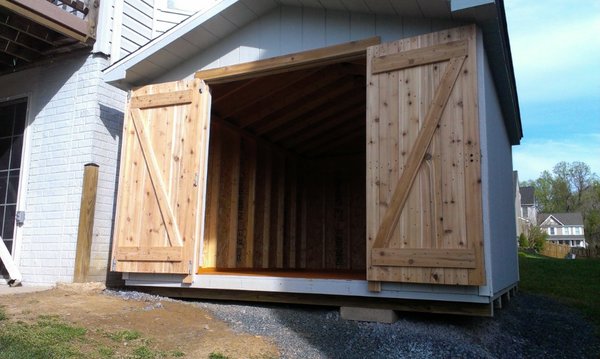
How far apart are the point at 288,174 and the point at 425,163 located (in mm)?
5410

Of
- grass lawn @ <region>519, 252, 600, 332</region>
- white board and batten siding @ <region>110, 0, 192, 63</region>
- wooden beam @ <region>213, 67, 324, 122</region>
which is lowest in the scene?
grass lawn @ <region>519, 252, 600, 332</region>

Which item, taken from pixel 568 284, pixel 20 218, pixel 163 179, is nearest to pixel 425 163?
pixel 163 179

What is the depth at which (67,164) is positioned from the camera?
21.6ft

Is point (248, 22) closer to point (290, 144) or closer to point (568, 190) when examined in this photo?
point (290, 144)

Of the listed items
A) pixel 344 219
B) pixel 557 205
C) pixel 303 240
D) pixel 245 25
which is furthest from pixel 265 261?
pixel 557 205

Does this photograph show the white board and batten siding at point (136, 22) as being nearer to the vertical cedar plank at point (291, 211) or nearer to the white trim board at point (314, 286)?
the white trim board at point (314, 286)

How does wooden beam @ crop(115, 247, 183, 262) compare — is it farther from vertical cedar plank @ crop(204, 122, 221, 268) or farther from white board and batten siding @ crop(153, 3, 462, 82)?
white board and batten siding @ crop(153, 3, 462, 82)

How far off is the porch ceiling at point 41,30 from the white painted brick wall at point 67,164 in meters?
0.27

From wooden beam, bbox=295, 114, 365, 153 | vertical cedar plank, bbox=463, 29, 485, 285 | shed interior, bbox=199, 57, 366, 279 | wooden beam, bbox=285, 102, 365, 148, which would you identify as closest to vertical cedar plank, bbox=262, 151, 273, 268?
shed interior, bbox=199, 57, 366, 279

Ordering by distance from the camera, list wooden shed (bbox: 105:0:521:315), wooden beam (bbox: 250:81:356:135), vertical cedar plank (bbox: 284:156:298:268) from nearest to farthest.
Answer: wooden shed (bbox: 105:0:521:315), wooden beam (bbox: 250:81:356:135), vertical cedar plank (bbox: 284:156:298:268)

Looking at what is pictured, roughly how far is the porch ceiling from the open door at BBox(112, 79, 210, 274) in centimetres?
137

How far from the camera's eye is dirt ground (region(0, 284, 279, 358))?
3791 mm

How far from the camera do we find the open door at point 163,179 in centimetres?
551

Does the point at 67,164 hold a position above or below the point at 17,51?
below
